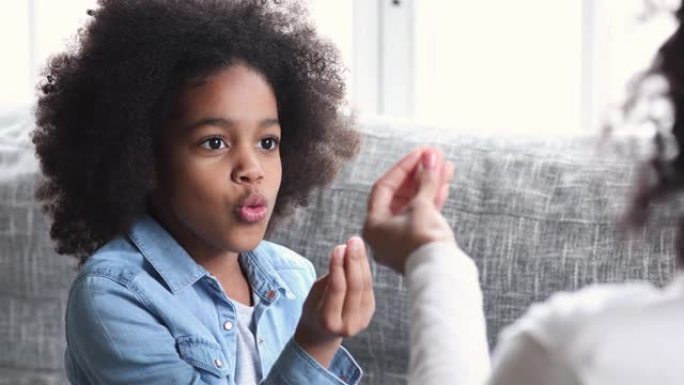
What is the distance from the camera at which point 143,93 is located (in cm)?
144

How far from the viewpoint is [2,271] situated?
2041mm

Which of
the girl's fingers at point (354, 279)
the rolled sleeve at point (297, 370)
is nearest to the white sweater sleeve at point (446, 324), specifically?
the girl's fingers at point (354, 279)

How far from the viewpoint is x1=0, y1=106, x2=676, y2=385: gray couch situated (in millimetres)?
1726

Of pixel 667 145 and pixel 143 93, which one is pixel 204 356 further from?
pixel 667 145

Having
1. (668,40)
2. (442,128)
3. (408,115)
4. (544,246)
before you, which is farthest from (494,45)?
(668,40)

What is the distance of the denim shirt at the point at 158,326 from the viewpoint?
4.54 ft

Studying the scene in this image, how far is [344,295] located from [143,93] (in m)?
0.36

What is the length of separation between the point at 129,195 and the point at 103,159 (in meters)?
0.07

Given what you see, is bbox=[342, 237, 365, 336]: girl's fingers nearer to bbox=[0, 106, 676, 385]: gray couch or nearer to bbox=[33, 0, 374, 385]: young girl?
bbox=[33, 0, 374, 385]: young girl

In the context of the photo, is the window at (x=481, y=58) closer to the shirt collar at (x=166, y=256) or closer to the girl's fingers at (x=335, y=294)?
the shirt collar at (x=166, y=256)

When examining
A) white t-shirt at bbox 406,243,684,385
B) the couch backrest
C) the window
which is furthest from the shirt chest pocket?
the window

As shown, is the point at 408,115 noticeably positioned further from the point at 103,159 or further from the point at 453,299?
the point at 453,299

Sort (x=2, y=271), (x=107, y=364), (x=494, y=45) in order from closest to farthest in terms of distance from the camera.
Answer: (x=107, y=364)
(x=2, y=271)
(x=494, y=45)

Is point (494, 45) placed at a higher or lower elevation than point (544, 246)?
higher
